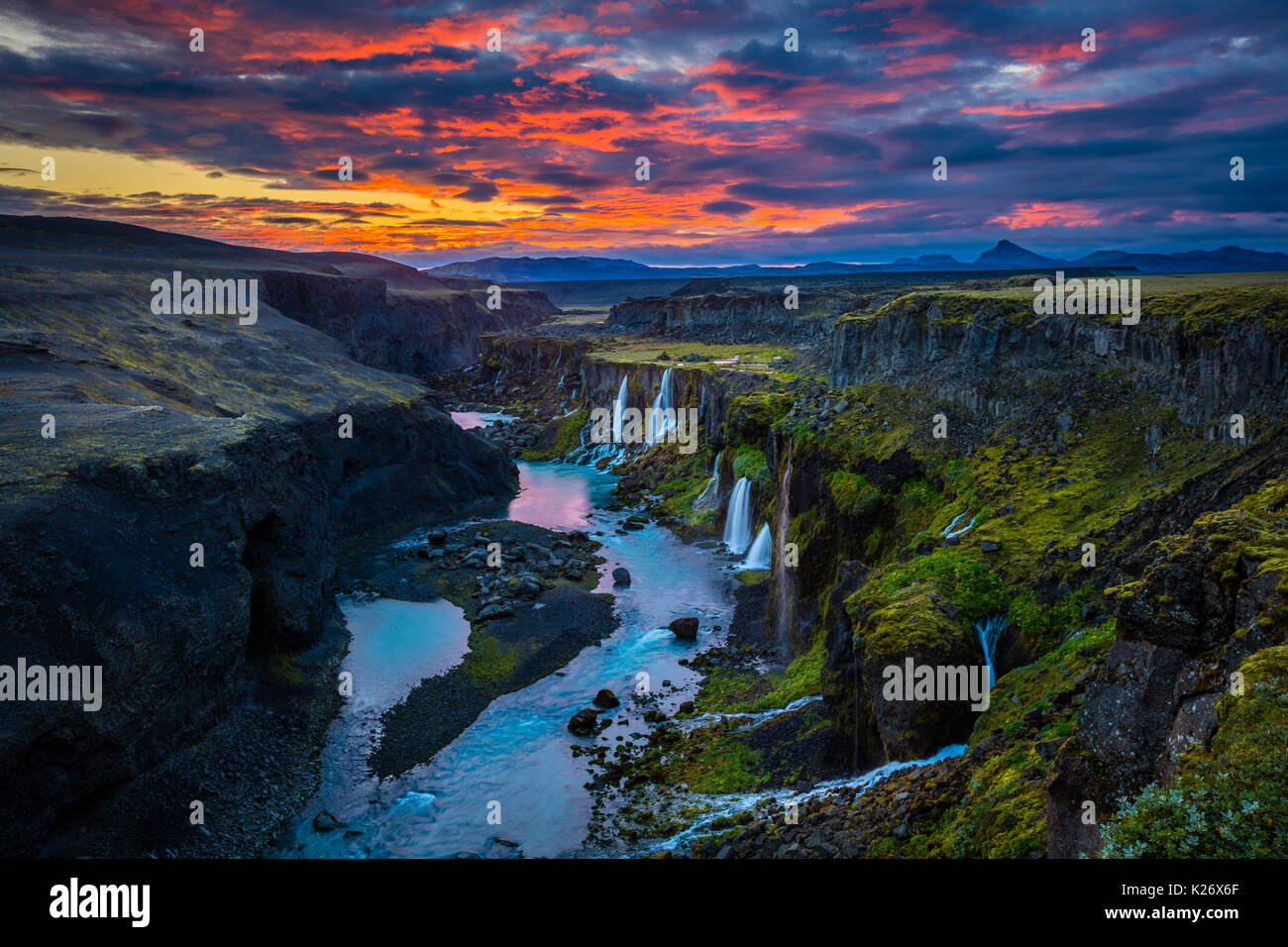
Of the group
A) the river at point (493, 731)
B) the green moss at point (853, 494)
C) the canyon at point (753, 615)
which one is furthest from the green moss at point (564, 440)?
the green moss at point (853, 494)

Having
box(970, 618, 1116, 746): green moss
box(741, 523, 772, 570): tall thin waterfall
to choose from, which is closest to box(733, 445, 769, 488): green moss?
box(741, 523, 772, 570): tall thin waterfall

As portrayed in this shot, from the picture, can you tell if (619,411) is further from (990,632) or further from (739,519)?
(990,632)

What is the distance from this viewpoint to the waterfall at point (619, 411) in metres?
101

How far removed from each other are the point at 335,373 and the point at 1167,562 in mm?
80918

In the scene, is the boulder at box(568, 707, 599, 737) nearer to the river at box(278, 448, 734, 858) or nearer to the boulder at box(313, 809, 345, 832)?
the river at box(278, 448, 734, 858)

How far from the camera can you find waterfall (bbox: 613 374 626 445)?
3965 inches

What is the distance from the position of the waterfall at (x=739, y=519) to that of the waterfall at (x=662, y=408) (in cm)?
3011

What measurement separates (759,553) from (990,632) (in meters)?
30.5

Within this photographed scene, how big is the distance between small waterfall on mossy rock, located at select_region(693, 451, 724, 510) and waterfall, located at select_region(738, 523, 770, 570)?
11032mm

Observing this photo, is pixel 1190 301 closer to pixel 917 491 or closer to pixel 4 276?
pixel 917 491

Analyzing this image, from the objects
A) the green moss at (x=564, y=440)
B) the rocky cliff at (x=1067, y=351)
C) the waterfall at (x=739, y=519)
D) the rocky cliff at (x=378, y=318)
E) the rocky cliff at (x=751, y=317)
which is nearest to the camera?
the rocky cliff at (x=1067, y=351)

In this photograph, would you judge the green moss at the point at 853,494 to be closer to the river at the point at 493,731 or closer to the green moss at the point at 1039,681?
the river at the point at 493,731

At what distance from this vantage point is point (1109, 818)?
39.1 ft
